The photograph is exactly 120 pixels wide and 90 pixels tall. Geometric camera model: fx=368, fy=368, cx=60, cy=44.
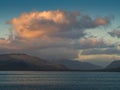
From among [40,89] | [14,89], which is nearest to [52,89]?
[40,89]

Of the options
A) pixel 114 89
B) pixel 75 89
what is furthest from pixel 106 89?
pixel 75 89

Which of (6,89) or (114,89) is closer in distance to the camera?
(6,89)

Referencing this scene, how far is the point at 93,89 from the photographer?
295 ft

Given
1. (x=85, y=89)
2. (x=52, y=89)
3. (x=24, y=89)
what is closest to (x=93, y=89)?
(x=85, y=89)

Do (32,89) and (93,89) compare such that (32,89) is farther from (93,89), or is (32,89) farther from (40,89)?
(93,89)

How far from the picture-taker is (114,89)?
298 feet

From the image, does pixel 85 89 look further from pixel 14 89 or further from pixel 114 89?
pixel 14 89

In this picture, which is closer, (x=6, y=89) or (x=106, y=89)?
(x=6, y=89)

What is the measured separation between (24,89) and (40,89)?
153 inches

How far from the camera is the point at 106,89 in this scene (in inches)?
3597

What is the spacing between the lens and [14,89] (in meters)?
86.4

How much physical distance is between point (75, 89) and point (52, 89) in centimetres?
554

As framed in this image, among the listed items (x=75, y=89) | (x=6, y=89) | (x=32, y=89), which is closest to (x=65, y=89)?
(x=75, y=89)

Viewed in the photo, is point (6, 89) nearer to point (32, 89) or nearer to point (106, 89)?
point (32, 89)
